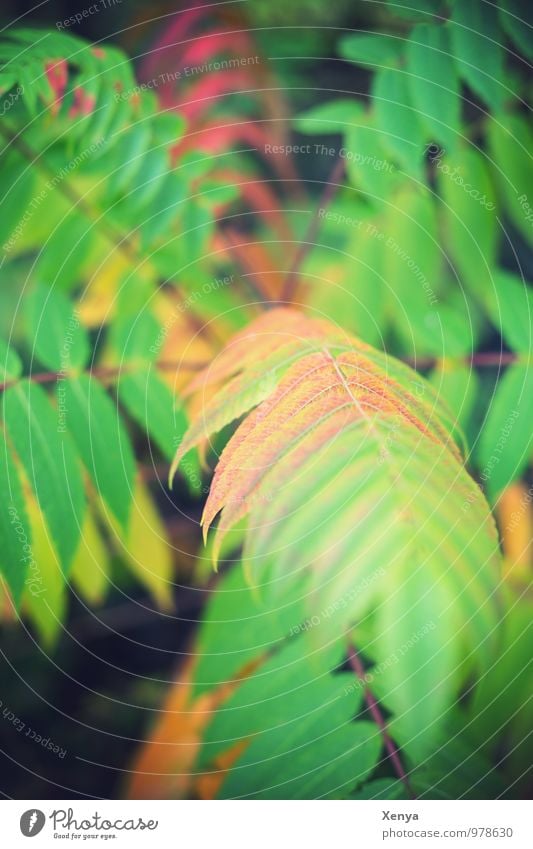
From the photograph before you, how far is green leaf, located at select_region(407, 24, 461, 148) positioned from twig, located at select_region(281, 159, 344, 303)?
12 cm

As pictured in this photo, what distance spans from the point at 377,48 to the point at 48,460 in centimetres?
44

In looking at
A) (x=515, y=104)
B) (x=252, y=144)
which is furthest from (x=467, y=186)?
(x=252, y=144)

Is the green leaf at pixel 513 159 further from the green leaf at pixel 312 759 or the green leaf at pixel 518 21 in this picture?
the green leaf at pixel 312 759

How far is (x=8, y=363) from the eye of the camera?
52 centimetres

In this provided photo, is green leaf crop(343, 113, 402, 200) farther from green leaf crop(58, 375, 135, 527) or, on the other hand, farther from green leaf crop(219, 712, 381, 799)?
green leaf crop(219, 712, 381, 799)

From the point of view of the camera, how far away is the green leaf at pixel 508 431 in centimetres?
58

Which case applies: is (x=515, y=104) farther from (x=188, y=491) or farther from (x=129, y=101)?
(x=188, y=491)

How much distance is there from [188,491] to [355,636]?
0.92ft

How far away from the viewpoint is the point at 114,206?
2.02 feet

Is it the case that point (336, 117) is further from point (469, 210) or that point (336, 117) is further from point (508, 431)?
point (508, 431)

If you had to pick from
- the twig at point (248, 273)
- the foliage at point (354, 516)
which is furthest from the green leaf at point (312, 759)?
the twig at point (248, 273)
